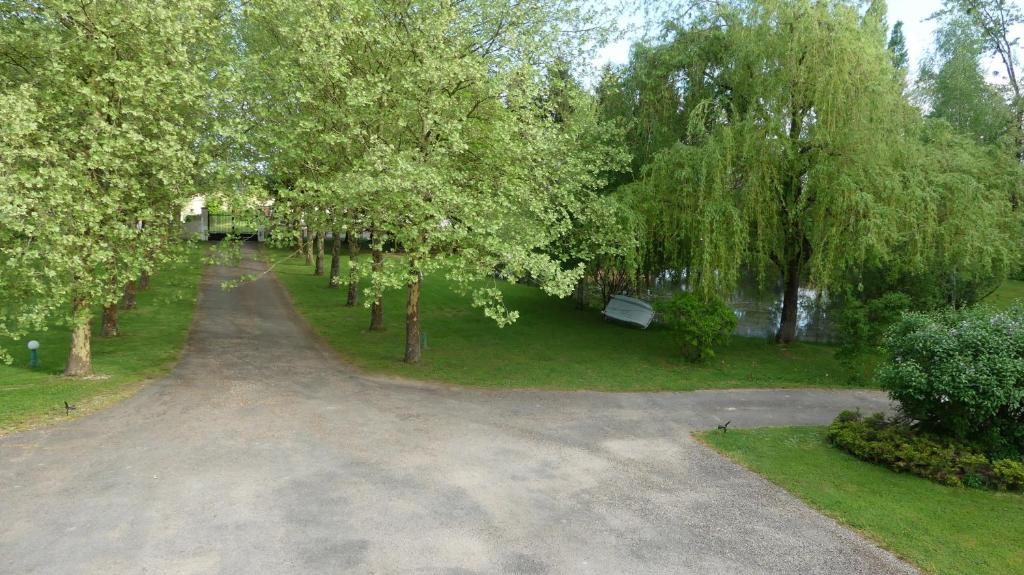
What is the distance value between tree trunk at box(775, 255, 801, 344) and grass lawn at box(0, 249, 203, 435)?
18282 mm

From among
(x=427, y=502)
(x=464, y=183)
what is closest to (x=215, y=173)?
(x=464, y=183)

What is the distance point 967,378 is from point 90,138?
655 inches

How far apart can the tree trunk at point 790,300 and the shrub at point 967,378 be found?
8.50 meters

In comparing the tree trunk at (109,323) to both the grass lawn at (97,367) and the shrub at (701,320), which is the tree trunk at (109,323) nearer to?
the grass lawn at (97,367)

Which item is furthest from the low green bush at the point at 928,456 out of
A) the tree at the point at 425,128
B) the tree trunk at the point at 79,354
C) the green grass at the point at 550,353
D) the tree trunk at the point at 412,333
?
the tree trunk at the point at 79,354

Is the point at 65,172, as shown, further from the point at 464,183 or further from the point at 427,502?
the point at 427,502

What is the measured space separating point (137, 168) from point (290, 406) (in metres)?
6.19

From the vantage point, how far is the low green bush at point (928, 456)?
9.90m

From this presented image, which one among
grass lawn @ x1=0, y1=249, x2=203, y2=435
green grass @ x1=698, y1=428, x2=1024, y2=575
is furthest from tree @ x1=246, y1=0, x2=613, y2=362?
green grass @ x1=698, y1=428, x2=1024, y2=575

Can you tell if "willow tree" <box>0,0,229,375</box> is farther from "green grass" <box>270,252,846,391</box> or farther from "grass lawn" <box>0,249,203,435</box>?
"green grass" <box>270,252,846,391</box>

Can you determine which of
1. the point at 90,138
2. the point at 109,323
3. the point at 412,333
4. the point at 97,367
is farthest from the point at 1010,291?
the point at 109,323

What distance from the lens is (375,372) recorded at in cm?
1619

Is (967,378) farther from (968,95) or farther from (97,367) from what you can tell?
(968,95)

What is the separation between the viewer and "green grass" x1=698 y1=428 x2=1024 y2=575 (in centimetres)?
777
